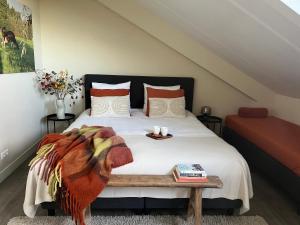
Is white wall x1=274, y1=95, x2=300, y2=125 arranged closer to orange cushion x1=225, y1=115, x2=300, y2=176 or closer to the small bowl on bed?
orange cushion x1=225, y1=115, x2=300, y2=176

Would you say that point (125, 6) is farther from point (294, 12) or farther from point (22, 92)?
point (294, 12)

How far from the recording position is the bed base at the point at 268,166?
7.34 feet

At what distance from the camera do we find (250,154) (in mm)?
3012

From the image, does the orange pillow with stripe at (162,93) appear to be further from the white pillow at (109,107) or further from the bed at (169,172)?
the bed at (169,172)

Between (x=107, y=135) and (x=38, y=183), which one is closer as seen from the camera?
(x=38, y=183)

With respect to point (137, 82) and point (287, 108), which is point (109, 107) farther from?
point (287, 108)

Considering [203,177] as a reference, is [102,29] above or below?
above

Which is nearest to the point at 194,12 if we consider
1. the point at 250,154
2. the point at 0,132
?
the point at 250,154

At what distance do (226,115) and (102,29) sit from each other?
232 centimetres

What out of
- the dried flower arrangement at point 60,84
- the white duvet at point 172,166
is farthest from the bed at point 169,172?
the dried flower arrangement at point 60,84

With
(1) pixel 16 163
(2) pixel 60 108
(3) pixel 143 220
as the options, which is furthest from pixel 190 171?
(2) pixel 60 108

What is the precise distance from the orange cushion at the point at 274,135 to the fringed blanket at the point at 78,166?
1513 millimetres

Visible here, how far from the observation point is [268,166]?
2.63 m

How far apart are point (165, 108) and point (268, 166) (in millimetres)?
1393
